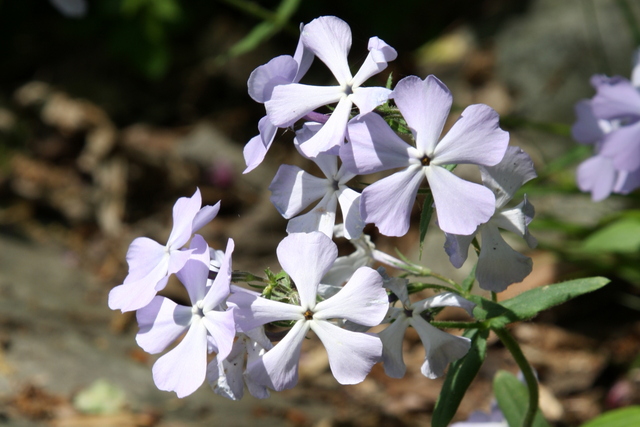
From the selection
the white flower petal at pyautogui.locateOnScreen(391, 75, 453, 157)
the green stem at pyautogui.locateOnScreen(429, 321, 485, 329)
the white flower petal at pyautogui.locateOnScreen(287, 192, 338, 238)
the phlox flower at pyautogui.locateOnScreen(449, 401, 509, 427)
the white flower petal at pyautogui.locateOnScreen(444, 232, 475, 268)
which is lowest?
the phlox flower at pyautogui.locateOnScreen(449, 401, 509, 427)

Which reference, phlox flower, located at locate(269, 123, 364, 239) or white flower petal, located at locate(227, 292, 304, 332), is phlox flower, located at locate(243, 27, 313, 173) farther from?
white flower petal, located at locate(227, 292, 304, 332)

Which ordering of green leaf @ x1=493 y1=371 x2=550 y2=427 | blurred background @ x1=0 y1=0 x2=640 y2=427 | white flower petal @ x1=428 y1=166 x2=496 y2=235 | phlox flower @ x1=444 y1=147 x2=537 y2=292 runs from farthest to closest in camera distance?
blurred background @ x1=0 y1=0 x2=640 y2=427, green leaf @ x1=493 y1=371 x2=550 y2=427, phlox flower @ x1=444 y1=147 x2=537 y2=292, white flower petal @ x1=428 y1=166 x2=496 y2=235

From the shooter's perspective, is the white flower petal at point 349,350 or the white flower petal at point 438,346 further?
the white flower petal at point 438,346

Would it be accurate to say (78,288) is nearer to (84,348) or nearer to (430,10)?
(84,348)

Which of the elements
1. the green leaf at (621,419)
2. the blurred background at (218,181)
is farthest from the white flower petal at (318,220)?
the green leaf at (621,419)

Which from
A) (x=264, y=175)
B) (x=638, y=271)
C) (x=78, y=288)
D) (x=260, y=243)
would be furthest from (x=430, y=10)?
(x=78, y=288)

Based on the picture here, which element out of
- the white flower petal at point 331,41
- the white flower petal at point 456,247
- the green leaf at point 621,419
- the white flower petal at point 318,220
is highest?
the white flower petal at point 331,41

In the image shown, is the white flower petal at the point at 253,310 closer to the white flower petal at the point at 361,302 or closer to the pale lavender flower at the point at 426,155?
the white flower petal at the point at 361,302

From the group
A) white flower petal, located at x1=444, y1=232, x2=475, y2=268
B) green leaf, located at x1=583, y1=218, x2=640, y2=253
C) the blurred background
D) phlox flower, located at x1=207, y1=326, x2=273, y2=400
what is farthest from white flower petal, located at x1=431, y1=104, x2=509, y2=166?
green leaf, located at x1=583, y1=218, x2=640, y2=253
